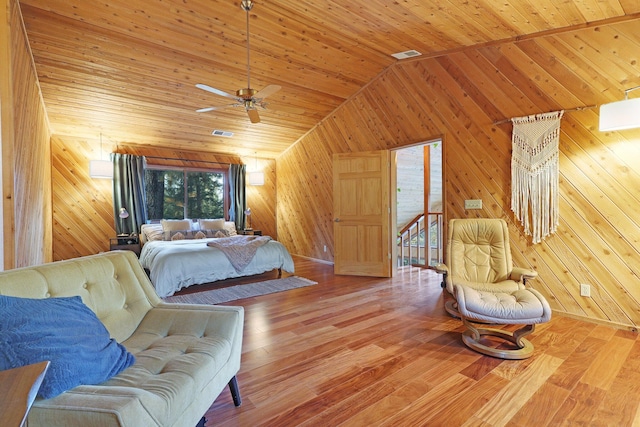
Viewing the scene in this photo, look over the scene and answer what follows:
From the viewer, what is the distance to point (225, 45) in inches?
145

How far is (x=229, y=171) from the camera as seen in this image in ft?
22.6

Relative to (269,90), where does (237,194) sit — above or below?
below

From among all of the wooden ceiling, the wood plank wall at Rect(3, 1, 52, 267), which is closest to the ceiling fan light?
the wooden ceiling

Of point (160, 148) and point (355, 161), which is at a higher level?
point (160, 148)

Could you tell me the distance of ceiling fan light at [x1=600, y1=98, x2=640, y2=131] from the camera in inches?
95.0

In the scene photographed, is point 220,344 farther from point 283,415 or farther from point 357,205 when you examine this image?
point 357,205

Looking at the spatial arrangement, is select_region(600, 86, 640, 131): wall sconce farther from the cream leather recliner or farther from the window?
the window

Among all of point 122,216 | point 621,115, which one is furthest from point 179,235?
point 621,115

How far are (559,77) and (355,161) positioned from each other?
8.88 ft

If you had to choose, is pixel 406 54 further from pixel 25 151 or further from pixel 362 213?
pixel 25 151

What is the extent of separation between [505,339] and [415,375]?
42.9 inches

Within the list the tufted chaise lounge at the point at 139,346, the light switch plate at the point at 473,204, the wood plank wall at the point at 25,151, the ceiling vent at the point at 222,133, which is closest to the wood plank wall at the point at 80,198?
the wood plank wall at the point at 25,151

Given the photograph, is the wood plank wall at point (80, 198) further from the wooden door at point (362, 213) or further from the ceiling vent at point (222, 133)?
the wooden door at point (362, 213)

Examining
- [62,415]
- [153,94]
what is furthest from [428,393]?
[153,94]
